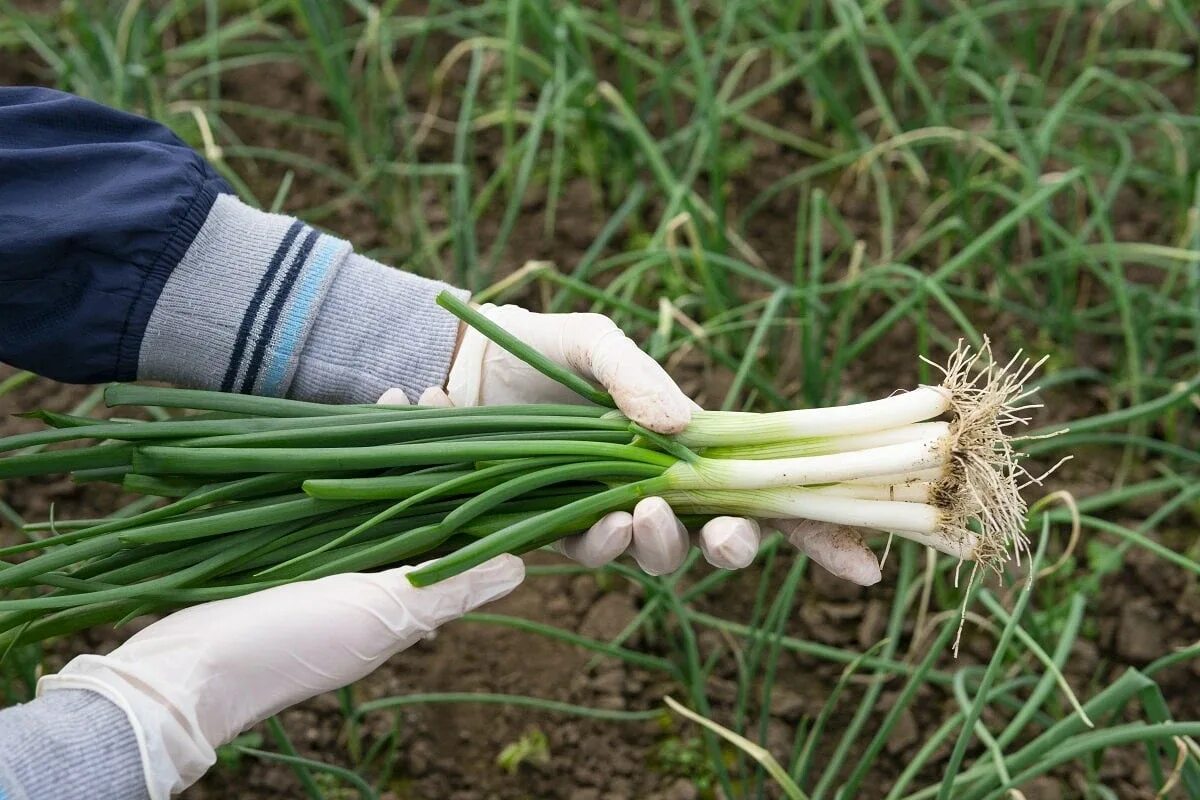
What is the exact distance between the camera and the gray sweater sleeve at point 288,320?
168cm

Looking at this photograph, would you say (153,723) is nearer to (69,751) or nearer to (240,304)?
(69,751)

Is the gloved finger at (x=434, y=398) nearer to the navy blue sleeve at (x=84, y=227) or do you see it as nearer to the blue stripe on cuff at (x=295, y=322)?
the blue stripe on cuff at (x=295, y=322)

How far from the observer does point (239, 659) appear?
54.1 inches

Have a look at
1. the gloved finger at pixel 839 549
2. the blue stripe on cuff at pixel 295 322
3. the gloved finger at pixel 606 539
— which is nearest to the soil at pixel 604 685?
the gloved finger at pixel 839 549

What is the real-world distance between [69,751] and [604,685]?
924mm

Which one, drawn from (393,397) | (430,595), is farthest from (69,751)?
(393,397)

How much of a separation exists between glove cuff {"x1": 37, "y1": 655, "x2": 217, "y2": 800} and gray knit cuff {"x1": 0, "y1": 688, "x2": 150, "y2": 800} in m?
0.01

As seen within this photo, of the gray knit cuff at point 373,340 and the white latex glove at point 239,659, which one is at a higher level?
the gray knit cuff at point 373,340

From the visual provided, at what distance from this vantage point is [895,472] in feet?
5.06

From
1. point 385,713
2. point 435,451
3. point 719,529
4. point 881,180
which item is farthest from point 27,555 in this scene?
point 881,180

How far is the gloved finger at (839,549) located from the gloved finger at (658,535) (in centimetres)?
20

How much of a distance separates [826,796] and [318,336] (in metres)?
1.08

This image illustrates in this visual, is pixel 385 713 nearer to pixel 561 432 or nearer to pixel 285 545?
pixel 285 545

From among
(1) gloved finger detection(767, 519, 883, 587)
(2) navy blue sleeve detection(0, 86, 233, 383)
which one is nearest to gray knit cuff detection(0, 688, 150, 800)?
(2) navy blue sleeve detection(0, 86, 233, 383)
